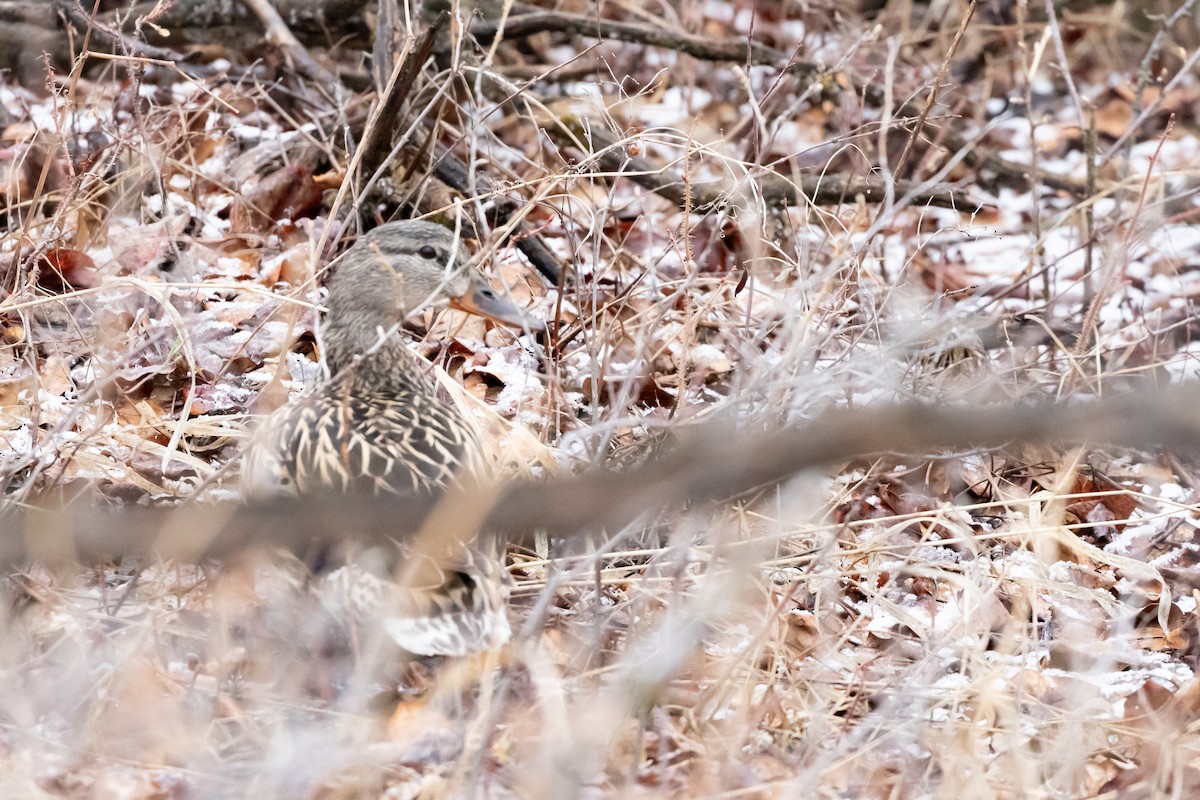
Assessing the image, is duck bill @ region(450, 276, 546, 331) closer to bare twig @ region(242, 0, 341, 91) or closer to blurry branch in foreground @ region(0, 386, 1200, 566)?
bare twig @ region(242, 0, 341, 91)

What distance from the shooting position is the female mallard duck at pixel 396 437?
331 cm

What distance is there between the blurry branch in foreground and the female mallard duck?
1.21 metres

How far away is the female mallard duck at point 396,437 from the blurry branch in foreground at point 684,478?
1.21m

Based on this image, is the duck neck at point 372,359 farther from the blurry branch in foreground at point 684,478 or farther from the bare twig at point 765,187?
the blurry branch in foreground at point 684,478

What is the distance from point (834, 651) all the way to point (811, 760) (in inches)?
21.2

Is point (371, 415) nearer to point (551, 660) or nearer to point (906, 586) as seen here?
point (551, 660)

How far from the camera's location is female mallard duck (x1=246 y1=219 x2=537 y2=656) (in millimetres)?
3312

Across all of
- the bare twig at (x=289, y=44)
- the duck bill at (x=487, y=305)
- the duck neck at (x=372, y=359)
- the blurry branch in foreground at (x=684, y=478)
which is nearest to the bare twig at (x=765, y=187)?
the bare twig at (x=289, y=44)

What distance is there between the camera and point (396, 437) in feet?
12.2

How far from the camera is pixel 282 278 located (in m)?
5.52

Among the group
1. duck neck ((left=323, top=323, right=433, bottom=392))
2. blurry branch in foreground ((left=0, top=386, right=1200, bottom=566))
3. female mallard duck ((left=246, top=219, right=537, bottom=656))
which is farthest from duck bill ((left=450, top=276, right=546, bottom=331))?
blurry branch in foreground ((left=0, top=386, right=1200, bottom=566))

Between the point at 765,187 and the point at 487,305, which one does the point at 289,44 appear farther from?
the point at 487,305

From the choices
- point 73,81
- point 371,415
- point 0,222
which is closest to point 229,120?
point 0,222

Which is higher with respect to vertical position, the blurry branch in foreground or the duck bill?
the blurry branch in foreground
